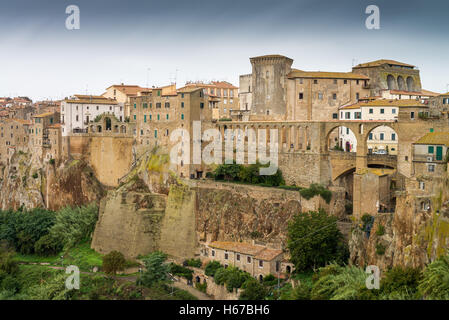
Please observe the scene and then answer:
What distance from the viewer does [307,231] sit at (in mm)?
36688

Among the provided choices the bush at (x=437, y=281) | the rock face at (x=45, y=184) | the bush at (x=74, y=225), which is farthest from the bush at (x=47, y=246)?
the bush at (x=437, y=281)

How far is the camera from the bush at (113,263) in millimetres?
42312

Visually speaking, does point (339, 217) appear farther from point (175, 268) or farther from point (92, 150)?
point (92, 150)

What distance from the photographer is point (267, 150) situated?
1801 inches

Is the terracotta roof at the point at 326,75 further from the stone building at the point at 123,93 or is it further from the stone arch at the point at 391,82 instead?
the stone building at the point at 123,93

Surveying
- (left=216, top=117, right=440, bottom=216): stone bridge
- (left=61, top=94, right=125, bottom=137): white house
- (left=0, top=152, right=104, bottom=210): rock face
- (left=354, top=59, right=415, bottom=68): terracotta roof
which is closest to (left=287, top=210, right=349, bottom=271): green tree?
(left=216, top=117, right=440, bottom=216): stone bridge

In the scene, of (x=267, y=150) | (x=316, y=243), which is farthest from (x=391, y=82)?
(x=316, y=243)

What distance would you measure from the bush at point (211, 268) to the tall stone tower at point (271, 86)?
1782cm

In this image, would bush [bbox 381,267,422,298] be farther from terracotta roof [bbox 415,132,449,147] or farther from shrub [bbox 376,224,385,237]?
terracotta roof [bbox 415,132,449,147]

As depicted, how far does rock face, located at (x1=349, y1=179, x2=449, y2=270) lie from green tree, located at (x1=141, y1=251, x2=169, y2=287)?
575 inches

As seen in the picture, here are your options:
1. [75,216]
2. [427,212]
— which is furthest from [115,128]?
[427,212]

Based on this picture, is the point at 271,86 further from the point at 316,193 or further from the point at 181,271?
the point at 181,271

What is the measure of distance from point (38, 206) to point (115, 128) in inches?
525

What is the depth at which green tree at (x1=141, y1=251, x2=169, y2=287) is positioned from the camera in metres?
38.7
